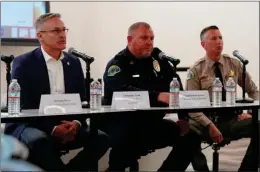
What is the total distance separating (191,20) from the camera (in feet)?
12.2

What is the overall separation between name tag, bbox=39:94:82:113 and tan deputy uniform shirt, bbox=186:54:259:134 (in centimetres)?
101

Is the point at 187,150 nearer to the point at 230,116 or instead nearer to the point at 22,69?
the point at 230,116

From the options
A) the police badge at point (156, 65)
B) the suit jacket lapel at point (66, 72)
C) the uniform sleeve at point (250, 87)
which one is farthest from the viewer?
the uniform sleeve at point (250, 87)

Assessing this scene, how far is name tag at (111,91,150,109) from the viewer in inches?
77.2

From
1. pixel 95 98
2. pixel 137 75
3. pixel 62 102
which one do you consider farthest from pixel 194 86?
pixel 62 102

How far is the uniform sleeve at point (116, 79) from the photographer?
225 centimetres

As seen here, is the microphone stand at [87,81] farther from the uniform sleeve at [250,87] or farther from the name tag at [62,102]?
the uniform sleeve at [250,87]

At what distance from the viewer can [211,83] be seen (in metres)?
2.68

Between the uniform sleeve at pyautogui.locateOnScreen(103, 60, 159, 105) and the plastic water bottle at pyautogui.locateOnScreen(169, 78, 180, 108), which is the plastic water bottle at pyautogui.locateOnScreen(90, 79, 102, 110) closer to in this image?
the uniform sleeve at pyautogui.locateOnScreen(103, 60, 159, 105)

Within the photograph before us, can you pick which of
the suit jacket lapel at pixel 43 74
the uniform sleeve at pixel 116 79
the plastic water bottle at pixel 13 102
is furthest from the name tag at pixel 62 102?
the uniform sleeve at pixel 116 79

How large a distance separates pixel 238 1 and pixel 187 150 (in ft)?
6.81

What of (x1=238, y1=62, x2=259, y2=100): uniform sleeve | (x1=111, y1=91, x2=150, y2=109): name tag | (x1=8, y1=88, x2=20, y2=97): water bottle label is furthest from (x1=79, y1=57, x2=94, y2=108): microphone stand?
(x1=238, y1=62, x2=259, y2=100): uniform sleeve

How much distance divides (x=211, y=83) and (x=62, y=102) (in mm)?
1263

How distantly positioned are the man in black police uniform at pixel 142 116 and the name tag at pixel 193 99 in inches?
3.6
